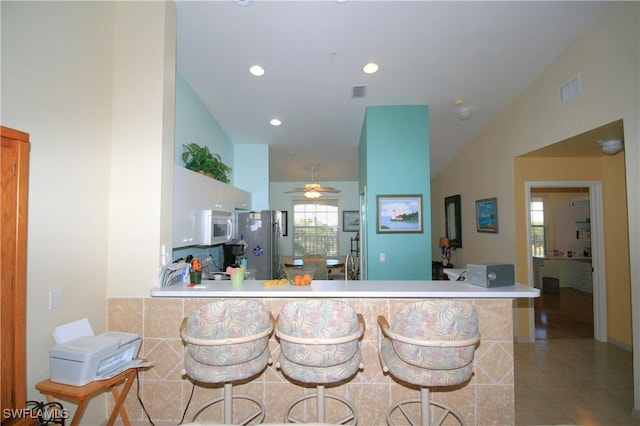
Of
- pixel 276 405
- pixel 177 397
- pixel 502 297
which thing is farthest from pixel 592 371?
pixel 177 397

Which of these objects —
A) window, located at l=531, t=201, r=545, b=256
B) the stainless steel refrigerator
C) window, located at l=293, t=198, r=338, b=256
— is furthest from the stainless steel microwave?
window, located at l=531, t=201, r=545, b=256

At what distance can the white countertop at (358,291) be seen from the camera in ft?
6.47

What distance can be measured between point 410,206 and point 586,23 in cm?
246

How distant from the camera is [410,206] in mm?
3836

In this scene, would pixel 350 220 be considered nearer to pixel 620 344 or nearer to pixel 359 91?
pixel 359 91

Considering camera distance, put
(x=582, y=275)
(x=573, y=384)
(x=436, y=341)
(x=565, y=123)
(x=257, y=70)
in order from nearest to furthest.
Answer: (x=436, y=341) < (x=573, y=384) < (x=565, y=123) < (x=257, y=70) < (x=582, y=275)

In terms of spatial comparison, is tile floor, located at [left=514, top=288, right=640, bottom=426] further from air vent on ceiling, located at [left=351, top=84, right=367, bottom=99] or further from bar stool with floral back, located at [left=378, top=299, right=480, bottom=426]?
air vent on ceiling, located at [left=351, top=84, right=367, bottom=99]

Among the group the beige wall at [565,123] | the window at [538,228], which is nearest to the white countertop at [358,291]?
the beige wall at [565,123]

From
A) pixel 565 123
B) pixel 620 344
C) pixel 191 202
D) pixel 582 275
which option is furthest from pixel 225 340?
pixel 582 275

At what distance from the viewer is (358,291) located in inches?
77.9

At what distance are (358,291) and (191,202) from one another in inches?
69.6

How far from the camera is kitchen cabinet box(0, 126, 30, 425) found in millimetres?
1475

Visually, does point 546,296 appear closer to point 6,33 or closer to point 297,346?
point 297,346

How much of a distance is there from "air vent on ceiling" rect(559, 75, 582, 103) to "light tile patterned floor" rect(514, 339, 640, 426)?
2.91 meters
